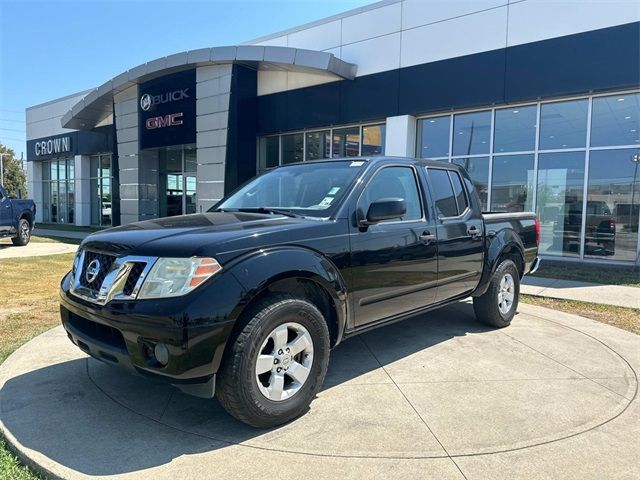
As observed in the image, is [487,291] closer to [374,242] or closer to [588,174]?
[374,242]

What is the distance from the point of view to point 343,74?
578 inches

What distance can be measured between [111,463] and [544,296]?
277 inches

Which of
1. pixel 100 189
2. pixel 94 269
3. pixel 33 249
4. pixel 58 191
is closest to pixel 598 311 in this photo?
pixel 94 269

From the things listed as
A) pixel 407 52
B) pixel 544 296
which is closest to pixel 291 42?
pixel 407 52

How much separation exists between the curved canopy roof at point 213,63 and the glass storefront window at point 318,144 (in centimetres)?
218

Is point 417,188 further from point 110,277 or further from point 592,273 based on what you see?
point 592,273

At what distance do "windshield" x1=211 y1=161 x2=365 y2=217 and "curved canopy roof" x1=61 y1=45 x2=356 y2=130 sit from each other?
34.4ft

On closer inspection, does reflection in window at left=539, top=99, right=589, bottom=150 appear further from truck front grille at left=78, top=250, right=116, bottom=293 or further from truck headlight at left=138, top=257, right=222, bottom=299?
truck front grille at left=78, top=250, right=116, bottom=293

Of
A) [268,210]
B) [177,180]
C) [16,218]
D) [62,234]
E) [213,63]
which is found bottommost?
[62,234]

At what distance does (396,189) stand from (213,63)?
1477cm

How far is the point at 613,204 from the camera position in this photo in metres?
11.5

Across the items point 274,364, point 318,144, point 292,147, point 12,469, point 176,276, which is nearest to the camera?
point 12,469

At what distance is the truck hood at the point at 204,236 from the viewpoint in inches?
117

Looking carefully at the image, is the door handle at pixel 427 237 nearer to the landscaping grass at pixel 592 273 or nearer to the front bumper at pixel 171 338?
the front bumper at pixel 171 338
